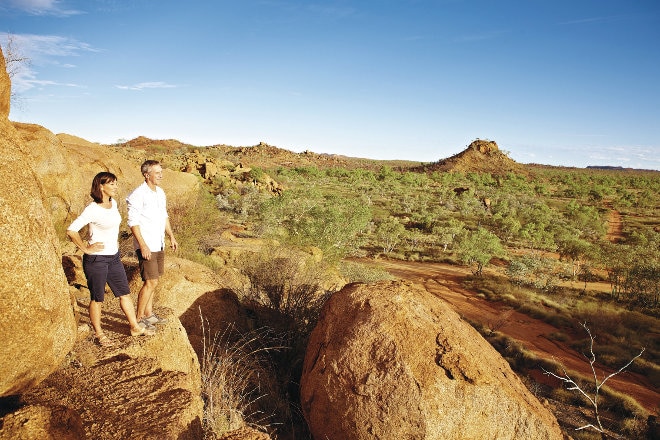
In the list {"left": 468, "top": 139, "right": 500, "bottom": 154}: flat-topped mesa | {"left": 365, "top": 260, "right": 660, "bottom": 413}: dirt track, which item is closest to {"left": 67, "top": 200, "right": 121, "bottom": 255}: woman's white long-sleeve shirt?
{"left": 365, "top": 260, "right": 660, "bottom": 413}: dirt track

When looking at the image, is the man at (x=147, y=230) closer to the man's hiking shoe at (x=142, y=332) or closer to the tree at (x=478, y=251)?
the man's hiking shoe at (x=142, y=332)

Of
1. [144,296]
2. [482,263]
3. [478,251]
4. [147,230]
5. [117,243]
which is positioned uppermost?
[147,230]

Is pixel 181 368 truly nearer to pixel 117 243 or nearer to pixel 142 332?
pixel 142 332

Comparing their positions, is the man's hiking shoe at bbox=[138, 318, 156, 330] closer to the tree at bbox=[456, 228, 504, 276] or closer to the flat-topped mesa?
the tree at bbox=[456, 228, 504, 276]

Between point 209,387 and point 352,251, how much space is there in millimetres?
16250

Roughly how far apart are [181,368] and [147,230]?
1434 millimetres

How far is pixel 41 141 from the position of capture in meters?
7.98

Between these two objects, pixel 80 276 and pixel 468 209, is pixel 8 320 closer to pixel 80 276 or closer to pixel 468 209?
pixel 80 276

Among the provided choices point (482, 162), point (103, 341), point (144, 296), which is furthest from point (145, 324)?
point (482, 162)

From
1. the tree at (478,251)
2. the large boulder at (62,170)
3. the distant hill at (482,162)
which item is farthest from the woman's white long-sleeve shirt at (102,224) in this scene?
the distant hill at (482,162)

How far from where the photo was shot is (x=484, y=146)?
307 ft

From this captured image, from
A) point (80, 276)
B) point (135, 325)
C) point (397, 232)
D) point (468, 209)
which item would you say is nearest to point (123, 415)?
point (135, 325)

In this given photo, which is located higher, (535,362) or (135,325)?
(135,325)

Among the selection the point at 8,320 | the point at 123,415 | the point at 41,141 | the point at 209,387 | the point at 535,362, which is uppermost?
the point at 41,141
